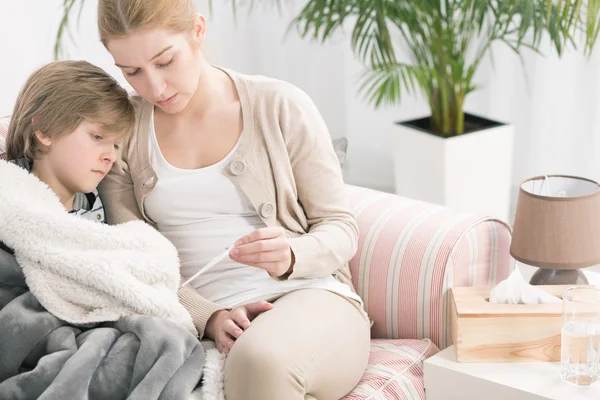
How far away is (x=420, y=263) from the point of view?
5.86 ft

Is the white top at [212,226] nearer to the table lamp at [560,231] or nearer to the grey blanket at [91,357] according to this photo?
the grey blanket at [91,357]

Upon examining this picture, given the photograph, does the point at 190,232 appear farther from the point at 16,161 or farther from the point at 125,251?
the point at 16,161

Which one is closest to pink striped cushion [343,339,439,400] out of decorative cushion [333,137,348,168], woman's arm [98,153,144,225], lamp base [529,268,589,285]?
lamp base [529,268,589,285]

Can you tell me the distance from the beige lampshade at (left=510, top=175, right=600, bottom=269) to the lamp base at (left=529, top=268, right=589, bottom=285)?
68 millimetres

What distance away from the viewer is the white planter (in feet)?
10.2

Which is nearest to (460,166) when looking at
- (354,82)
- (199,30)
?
(354,82)

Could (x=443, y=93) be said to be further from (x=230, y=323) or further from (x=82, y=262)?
(x=82, y=262)

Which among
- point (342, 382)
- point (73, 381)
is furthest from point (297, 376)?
point (73, 381)

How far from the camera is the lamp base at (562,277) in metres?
1.79

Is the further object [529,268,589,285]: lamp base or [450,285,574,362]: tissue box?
[529,268,589,285]: lamp base

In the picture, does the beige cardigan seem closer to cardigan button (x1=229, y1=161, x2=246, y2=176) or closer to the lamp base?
cardigan button (x1=229, y1=161, x2=246, y2=176)

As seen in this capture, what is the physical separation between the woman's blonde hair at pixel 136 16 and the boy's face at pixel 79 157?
19 centimetres

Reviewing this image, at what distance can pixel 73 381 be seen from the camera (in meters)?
1.40

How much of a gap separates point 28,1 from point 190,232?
4.16 feet
